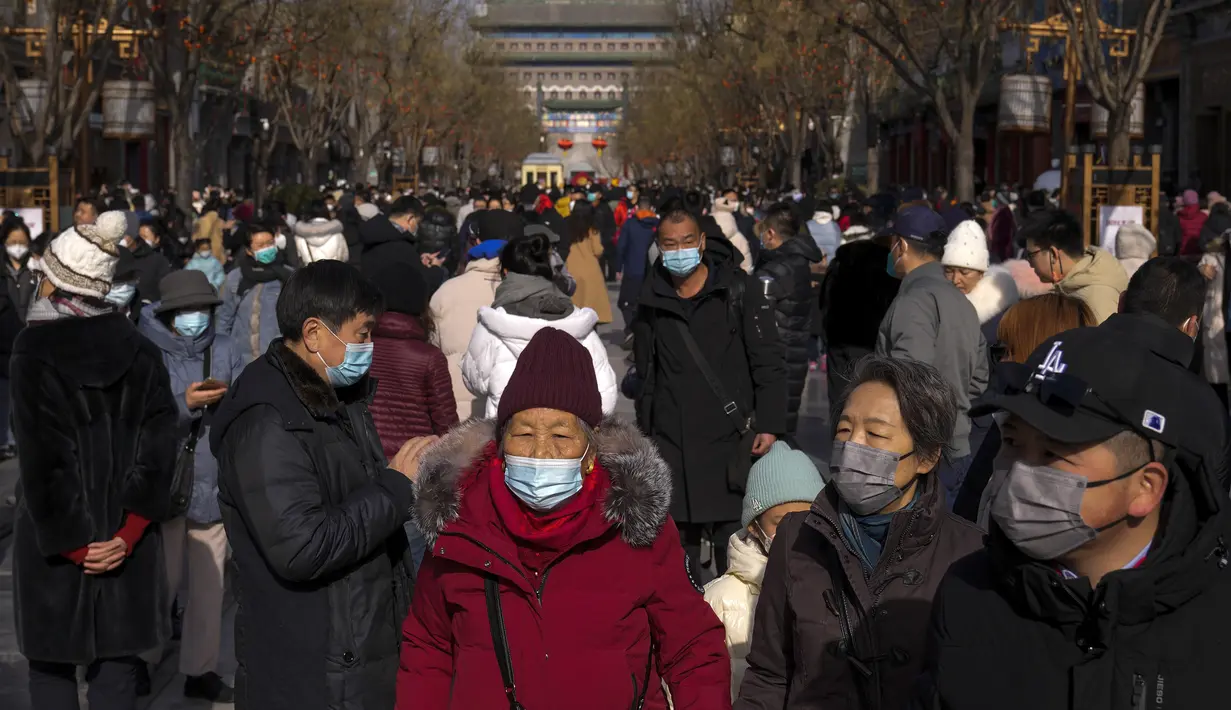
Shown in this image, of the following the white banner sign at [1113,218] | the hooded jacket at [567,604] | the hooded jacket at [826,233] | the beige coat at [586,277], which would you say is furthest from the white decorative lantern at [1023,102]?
the hooded jacket at [567,604]

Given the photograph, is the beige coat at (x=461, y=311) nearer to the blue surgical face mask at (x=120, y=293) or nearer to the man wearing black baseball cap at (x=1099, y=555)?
the blue surgical face mask at (x=120, y=293)

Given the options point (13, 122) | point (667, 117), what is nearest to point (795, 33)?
point (13, 122)

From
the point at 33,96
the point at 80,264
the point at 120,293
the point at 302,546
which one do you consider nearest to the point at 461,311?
the point at 120,293

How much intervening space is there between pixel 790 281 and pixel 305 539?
23.0ft

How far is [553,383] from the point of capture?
3.57m

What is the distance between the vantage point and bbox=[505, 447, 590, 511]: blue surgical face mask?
3.47m

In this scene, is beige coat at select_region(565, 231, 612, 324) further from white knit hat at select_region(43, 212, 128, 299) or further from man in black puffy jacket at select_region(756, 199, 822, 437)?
white knit hat at select_region(43, 212, 128, 299)

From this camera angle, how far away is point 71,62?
2572 centimetres

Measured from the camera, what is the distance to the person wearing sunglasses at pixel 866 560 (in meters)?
3.41

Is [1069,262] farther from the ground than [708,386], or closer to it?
farther from the ground

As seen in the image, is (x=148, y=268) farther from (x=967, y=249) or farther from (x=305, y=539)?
(x=305, y=539)

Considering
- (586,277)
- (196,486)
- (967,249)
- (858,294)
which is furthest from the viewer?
(586,277)

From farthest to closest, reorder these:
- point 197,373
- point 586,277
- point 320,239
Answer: point 586,277, point 320,239, point 197,373

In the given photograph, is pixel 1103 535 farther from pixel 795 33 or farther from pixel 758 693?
pixel 795 33
